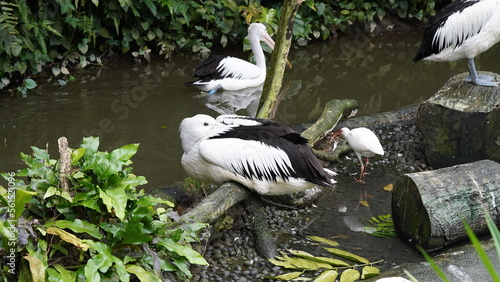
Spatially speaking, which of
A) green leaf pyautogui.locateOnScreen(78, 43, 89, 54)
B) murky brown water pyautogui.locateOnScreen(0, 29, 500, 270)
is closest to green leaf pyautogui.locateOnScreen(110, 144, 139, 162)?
murky brown water pyautogui.locateOnScreen(0, 29, 500, 270)

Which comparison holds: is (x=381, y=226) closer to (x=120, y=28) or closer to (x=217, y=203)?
(x=217, y=203)

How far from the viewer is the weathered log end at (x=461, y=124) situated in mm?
5277

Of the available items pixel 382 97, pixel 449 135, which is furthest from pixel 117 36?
pixel 449 135

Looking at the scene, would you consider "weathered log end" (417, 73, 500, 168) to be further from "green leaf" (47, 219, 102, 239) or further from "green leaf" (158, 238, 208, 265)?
"green leaf" (47, 219, 102, 239)

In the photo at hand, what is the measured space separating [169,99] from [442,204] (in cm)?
447

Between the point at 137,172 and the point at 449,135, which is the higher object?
the point at 449,135

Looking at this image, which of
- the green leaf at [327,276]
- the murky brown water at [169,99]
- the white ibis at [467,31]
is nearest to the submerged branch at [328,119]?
the murky brown water at [169,99]

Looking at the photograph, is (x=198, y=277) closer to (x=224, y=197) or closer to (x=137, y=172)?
(x=224, y=197)

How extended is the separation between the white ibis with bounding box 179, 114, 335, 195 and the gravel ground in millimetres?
306

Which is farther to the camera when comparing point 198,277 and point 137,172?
point 137,172

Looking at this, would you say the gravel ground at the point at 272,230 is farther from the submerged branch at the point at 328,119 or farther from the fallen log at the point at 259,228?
the submerged branch at the point at 328,119

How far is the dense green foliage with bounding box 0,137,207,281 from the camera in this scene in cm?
321

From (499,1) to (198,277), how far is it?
3549 mm

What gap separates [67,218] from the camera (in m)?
3.43
